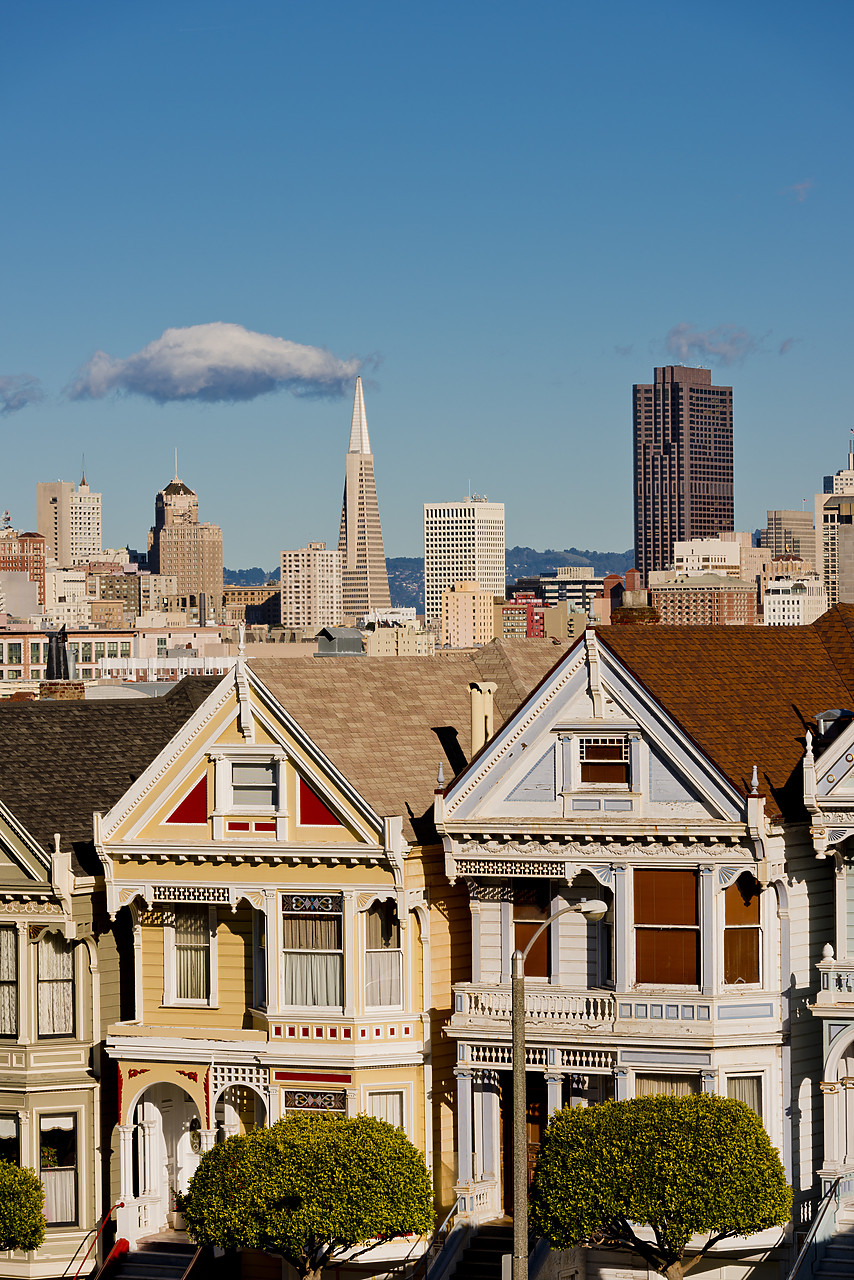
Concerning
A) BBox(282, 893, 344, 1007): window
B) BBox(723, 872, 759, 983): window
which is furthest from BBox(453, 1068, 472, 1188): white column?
BBox(723, 872, 759, 983): window

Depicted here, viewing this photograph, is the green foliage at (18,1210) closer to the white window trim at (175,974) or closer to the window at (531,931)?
the white window trim at (175,974)

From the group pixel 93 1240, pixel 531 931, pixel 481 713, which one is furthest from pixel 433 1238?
pixel 481 713

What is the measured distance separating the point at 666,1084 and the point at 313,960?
6321mm

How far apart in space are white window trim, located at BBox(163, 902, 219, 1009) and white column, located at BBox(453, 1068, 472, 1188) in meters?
4.82

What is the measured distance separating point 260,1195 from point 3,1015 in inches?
287

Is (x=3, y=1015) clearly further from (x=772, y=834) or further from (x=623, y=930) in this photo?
(x=772, y=834)

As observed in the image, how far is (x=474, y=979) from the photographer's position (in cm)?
3809

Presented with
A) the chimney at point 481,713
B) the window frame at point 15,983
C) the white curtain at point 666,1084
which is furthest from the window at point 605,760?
the window frame at point 15,983

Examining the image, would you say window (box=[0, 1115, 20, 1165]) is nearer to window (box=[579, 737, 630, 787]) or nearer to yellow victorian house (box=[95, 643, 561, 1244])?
yellow victorian house (box=[95, 643, 561, 1244])

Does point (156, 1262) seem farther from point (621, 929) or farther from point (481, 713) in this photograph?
point (481, 713)

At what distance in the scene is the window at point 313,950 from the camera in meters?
38.5

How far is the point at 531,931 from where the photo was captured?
124ft

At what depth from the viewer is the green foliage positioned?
39344 millimetres

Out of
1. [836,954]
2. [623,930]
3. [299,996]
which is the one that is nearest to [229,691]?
[299,996]
